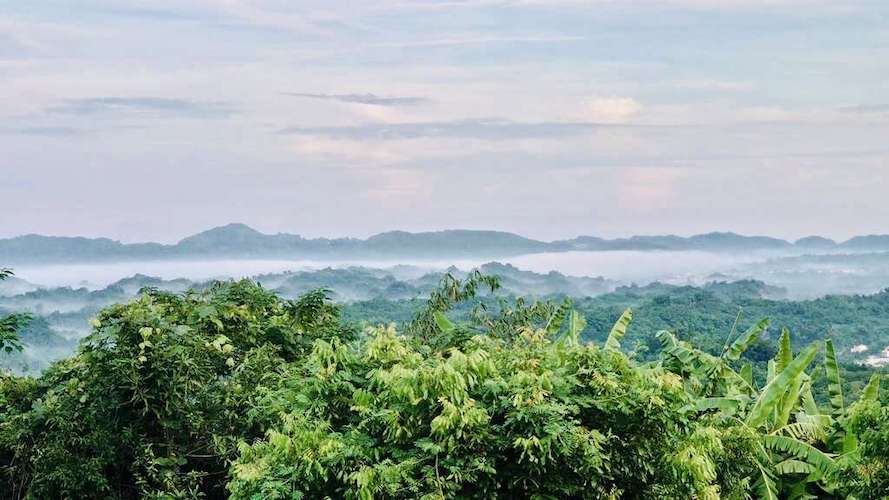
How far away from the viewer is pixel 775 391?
11164 mm

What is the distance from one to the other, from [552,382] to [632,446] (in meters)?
0.81

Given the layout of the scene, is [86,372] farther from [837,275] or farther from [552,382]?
[837,275]

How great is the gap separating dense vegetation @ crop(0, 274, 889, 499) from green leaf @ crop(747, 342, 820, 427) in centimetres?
2

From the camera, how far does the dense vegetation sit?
309 inches

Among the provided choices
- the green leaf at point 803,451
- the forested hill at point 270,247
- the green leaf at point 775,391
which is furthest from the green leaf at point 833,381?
the forested hill at point 270,247

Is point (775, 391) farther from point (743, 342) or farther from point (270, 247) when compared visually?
point (270, 247)

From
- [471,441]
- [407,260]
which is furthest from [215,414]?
[407,260]

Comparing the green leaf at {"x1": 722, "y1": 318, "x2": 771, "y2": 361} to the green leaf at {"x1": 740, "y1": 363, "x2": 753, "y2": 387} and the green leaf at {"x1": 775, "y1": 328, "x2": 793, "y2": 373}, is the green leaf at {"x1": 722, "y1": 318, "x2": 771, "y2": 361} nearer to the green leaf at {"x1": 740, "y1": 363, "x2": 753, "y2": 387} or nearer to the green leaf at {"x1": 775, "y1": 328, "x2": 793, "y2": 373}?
the green leaf at {"x1": 775, "y1": 328, "x2": 793, "y2": 373}

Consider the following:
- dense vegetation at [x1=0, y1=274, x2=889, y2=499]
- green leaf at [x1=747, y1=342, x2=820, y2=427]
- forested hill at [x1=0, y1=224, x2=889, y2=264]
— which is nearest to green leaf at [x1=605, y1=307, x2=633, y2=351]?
dense vegetation at [x1=0, y1=274, x2=889, y2=499]

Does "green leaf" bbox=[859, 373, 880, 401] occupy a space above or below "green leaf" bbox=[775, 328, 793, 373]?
below

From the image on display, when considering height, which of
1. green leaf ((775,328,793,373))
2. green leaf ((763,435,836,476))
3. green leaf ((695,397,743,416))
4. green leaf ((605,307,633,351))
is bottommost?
green leaf ((763,435,836,476))

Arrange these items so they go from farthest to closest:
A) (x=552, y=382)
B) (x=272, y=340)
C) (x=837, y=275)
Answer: (x=837, y=275) < (x=272, y=340) < (x=552, y=382)

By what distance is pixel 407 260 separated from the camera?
7694cm

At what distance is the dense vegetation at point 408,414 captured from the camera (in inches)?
309
